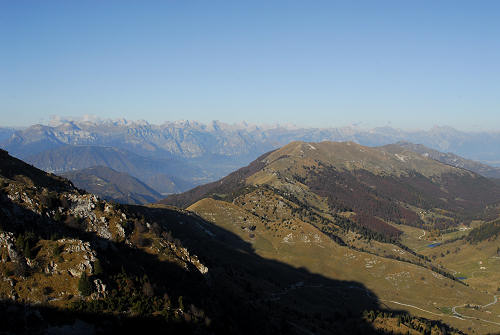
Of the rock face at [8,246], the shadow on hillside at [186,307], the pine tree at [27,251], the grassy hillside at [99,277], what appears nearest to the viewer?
the shadow on hillside at [186,307]

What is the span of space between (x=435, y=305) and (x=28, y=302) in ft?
678

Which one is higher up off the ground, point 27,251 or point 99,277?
point 27,251

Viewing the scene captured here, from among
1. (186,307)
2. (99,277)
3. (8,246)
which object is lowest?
(186,307)

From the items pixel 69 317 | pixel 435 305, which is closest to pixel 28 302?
pixel 69 317

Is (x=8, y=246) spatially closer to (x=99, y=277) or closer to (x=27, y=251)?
(x=27, y=251)

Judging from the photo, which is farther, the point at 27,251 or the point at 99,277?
the point at 99,277

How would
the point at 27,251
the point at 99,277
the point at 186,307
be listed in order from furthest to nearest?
the point at 186,307
the point at 99,277
the point at 27,251

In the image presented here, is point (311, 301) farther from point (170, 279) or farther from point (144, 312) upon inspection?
point (144, 312)

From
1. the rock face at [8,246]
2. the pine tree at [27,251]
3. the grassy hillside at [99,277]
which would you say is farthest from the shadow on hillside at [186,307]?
the pine tree at [27,251]

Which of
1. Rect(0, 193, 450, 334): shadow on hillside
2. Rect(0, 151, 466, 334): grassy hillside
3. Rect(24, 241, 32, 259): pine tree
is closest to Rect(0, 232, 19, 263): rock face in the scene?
Rect(0, 151, 466, 334): grassy hillside

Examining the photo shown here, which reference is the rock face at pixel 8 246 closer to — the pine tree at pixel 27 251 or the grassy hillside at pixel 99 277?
the grassy hillside at pixel 99 277

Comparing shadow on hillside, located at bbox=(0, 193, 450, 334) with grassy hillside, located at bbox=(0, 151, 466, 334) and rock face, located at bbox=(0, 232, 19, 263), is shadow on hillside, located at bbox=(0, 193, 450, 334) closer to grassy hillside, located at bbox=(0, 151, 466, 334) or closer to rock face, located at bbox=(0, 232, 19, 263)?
grassy hillside, located at bbox=(0, 151, 466, 334)

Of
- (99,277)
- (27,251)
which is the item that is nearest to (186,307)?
(99,277)

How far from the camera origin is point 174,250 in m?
93.2
